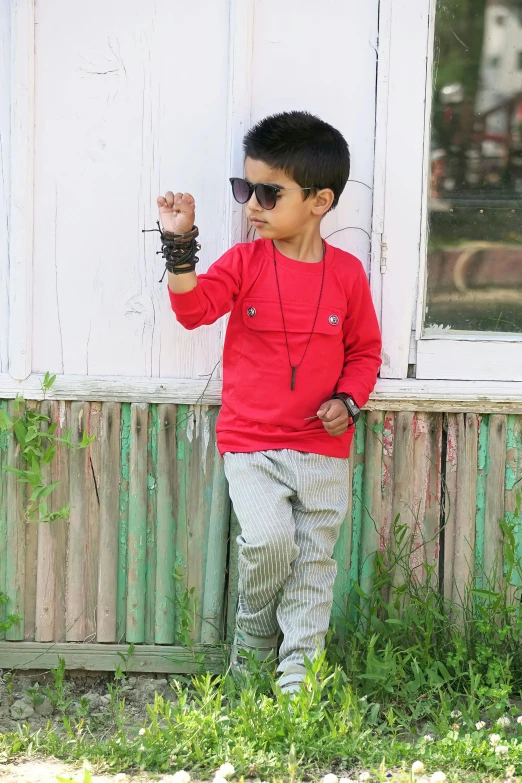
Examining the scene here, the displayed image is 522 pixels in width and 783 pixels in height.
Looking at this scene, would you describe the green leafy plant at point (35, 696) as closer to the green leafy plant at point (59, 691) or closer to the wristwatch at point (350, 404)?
the green leafy plant at point (59, 691)

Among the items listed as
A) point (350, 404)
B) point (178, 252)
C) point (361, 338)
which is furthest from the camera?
point (361, 338)

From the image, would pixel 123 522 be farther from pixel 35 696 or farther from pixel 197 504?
pixel 35 696

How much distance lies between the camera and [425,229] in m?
3.40

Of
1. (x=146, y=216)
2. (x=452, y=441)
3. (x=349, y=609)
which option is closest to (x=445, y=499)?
(x=452, y=441)

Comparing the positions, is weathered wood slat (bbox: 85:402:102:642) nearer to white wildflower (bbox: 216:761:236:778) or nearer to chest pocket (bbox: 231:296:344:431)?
chest pocket (bbox: 231:296:344:431)

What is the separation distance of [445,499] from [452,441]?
23cm

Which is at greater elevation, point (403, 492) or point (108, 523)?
point (403, 492)

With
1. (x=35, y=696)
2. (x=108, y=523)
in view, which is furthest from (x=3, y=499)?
Result: (x=35, y=696)

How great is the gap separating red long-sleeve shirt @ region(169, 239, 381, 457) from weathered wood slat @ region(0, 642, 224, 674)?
88 centimetres

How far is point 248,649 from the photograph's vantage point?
326 centimetres

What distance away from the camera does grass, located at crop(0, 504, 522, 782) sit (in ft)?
8.89

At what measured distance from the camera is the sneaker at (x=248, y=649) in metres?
3.22

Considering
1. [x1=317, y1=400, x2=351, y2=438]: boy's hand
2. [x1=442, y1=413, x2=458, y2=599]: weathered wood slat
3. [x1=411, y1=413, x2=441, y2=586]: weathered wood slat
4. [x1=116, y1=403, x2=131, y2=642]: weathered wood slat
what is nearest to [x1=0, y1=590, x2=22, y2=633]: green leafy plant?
[x1=116, y1=403, x2=131, y2=642]: weathered wood slat

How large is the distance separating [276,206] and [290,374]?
23.2 inches
